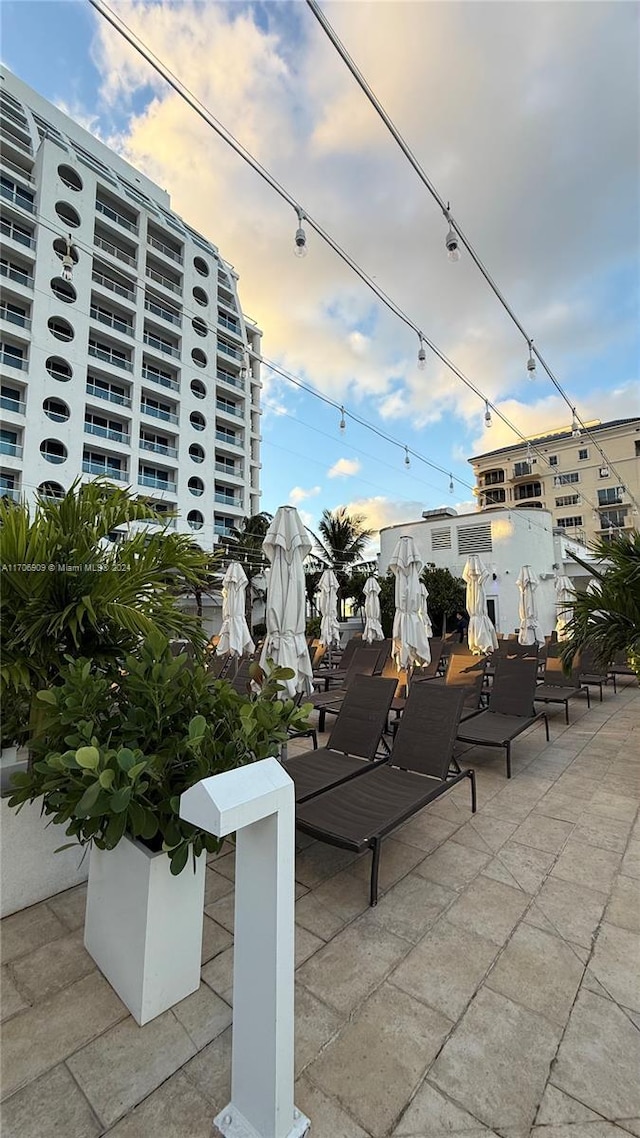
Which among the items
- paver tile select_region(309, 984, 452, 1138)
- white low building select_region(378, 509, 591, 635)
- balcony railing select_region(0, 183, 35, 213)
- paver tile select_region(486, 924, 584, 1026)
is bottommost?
paver tile select_region(486, 924, 584, 1026)

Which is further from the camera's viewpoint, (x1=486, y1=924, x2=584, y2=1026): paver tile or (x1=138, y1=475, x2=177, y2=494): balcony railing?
(x1=138, y1=475, x2=177, y2=494): balcony railing

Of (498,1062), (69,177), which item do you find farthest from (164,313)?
(498,1062)

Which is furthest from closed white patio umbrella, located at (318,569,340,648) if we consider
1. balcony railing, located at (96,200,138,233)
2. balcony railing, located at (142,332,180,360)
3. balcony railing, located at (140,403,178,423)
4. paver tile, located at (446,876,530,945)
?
balcony railing, located at (96,200,138,233)

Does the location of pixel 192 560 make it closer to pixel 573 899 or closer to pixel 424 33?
pixel 573 899

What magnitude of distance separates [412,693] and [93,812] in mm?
3095

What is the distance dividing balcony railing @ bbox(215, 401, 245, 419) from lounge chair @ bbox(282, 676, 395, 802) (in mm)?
34715

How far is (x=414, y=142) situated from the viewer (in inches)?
150

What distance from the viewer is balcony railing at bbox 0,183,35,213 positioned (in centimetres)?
2512

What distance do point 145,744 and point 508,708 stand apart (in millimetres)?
4769

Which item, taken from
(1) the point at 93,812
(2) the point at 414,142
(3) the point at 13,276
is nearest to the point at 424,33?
(2) the point at 414,142

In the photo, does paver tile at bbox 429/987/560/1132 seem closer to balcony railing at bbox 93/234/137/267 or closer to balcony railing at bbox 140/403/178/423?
balcony railing at bbox 140/403/178/423

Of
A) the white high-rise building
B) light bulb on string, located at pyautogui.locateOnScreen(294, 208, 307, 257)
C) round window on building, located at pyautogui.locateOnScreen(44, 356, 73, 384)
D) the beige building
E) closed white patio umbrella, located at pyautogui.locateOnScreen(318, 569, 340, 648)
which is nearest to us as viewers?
light bulb on string, located at pyautogui.locateOnScreen(294, 208, 307, 257)

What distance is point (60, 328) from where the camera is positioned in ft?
87.6

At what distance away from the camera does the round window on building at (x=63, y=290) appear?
26062mm
